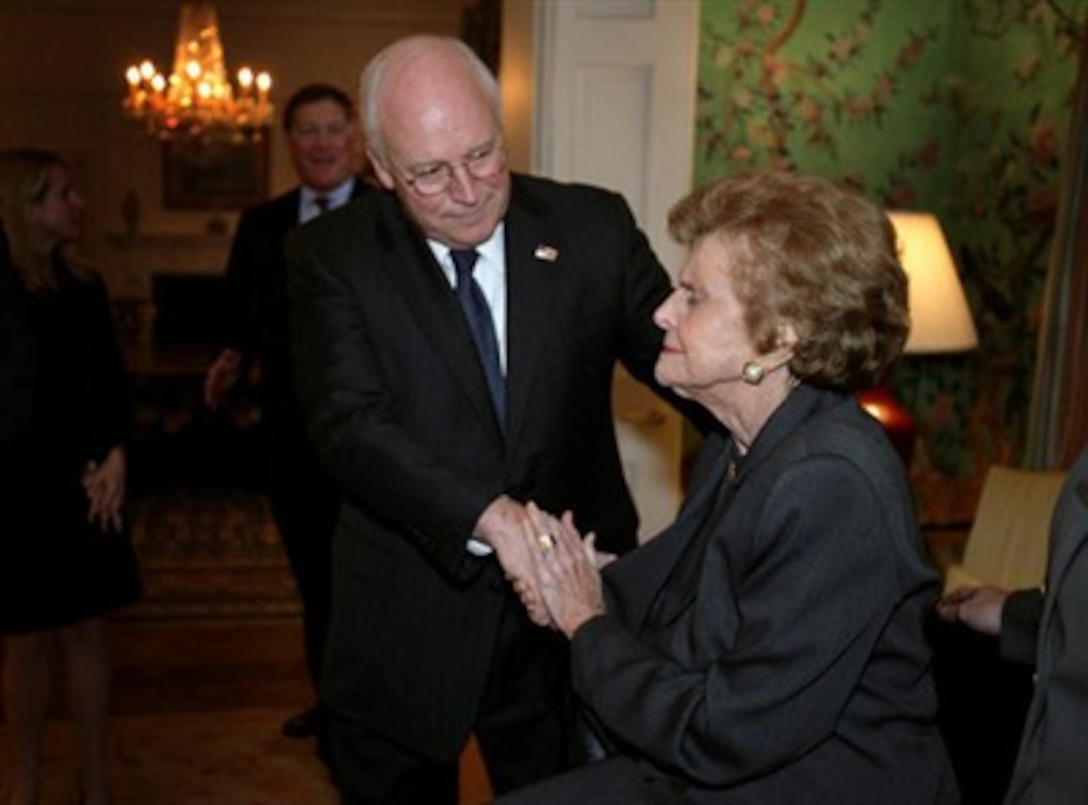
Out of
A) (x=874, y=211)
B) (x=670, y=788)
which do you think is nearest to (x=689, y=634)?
(x=670, y=788)

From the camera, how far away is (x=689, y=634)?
5.21 feet

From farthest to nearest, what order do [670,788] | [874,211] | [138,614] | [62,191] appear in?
[138,614], [62,191], [670,788], [874,211]

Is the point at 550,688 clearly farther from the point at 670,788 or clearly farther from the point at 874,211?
the point at 874,211

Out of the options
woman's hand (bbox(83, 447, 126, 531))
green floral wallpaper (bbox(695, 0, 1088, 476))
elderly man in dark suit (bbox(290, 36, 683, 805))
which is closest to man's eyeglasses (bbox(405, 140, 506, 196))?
elderly man in dark suit (bbox(290, 36, 683, 805))

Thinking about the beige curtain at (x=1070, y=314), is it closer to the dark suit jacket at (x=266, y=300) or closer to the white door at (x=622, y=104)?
the white door at (x=622, y=104)

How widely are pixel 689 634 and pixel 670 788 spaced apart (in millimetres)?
198

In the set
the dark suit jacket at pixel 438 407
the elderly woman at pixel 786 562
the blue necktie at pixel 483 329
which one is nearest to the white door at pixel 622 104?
the dark suit jacket at pixel 438 407

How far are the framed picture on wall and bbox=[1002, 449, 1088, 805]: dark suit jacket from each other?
9.75 meters

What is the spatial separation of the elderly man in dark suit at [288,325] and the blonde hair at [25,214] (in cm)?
74

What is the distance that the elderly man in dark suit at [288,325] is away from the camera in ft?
11.4

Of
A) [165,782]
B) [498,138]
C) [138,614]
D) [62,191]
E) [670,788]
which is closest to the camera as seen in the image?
[670,788]

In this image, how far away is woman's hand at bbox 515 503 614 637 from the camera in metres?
1.69

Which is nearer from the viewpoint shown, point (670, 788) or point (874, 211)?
point (874, 211)

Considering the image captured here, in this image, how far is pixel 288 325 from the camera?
3.44m
